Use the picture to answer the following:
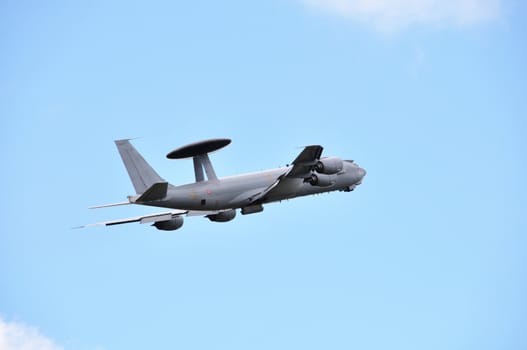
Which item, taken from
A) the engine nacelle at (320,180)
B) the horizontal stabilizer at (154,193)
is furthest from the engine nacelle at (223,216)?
the horizontal stabilizer at (154,193)

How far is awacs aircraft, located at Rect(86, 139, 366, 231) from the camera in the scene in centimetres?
6481

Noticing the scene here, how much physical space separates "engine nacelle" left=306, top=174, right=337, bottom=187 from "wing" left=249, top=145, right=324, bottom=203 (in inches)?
38.0

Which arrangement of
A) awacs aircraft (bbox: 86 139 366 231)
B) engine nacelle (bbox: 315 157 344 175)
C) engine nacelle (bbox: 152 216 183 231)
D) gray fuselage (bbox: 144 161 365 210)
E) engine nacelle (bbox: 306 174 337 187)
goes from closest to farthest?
1. awacs aircraft (bbox: 86 139 366 231)
2. gray fuselage (bbox: 144 161 365 210)
3. engine nacelle (bbox: 315 157 344 175)
4. engine nacelle (bbox: 306 174 337 187)
5. engine nacelle (bbox: 152 216 183 231)

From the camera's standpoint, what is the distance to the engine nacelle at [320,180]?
68812 millimetres

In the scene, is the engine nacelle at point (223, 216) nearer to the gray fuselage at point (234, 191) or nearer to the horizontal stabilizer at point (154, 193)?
the gray fuselage at point (234, 191)

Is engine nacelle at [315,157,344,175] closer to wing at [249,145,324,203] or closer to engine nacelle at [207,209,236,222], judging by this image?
wing at [249,145,324,203]

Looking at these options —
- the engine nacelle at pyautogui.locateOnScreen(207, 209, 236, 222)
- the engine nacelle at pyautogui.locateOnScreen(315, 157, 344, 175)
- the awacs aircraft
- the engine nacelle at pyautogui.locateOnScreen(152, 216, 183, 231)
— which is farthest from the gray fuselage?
the engine nacelle at pyautogui.locateOnScreen(152, 216, 183, 231)

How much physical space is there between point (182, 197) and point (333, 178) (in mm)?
11519

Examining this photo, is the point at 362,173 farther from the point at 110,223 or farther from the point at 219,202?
the point at 110,223

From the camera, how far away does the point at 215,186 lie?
2650 inches

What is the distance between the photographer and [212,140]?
64.2 m

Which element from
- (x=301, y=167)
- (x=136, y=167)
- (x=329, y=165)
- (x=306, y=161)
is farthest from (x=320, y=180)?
(x=136, y=167)

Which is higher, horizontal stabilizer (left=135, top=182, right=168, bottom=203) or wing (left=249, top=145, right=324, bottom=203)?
wing (left=249, top=145, right=324, bottom=203)

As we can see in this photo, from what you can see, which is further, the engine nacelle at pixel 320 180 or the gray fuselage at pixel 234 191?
the engine nacelle at pixel 320 180
